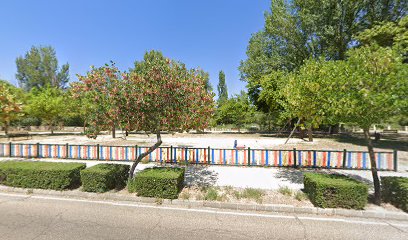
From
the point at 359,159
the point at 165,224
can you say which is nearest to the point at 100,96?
the point at 165,224

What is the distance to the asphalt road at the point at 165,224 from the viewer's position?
416 cm

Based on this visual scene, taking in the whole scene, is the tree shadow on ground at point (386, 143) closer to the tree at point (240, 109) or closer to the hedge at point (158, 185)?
the tree at point (240, 109)

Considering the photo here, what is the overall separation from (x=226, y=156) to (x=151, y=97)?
22.8 feet

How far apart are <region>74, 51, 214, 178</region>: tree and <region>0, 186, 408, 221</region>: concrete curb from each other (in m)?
2.32

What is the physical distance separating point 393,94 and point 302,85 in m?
2.88

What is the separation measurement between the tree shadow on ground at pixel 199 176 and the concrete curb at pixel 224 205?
165 cm

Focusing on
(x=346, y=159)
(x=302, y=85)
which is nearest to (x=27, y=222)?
(x=302, y=85)

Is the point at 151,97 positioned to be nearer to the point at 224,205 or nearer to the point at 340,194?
the point at 224,205

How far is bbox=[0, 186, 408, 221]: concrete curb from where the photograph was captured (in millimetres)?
5070

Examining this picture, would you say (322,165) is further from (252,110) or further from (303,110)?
(252,110)

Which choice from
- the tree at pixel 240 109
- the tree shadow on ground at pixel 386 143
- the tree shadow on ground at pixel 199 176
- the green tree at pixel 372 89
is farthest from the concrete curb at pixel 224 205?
the tree at pixel 240 109

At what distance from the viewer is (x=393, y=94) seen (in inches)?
192

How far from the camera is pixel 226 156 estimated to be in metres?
11.3

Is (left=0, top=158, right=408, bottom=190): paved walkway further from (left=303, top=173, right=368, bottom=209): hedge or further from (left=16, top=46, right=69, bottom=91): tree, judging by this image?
(left=16, top=46, right=69, bottom=91): tree
